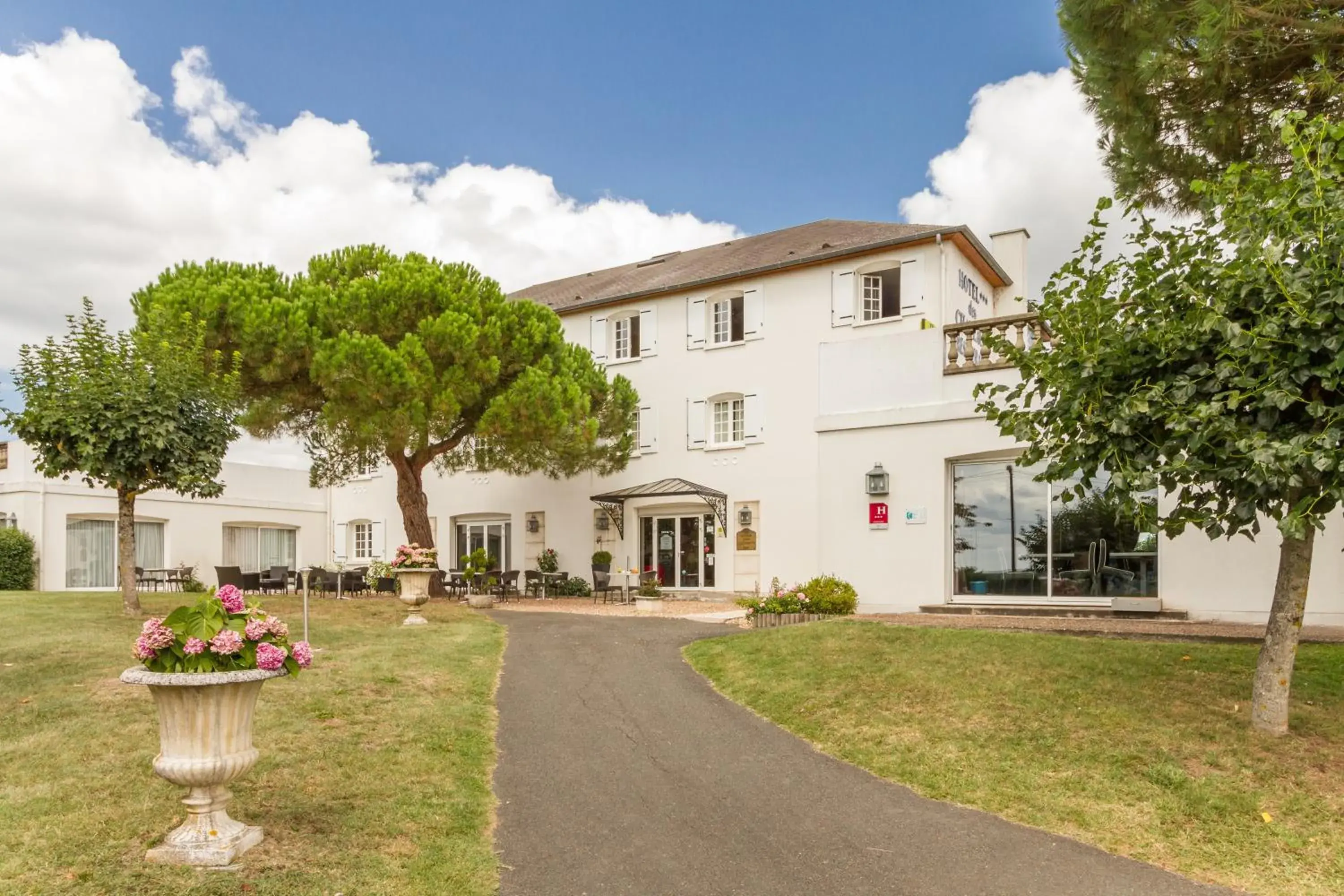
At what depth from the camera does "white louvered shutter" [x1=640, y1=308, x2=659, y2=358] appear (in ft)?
69.0

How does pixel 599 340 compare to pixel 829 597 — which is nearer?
pixel 829 597

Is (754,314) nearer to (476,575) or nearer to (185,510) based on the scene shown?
(476,575)

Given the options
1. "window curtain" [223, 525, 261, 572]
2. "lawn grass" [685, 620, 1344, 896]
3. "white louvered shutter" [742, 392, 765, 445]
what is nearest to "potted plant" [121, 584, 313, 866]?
"lawn grass" [685, 620, 1344, 896]

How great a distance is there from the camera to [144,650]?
438 cm

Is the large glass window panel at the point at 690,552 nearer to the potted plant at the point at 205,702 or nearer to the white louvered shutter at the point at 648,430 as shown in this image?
the white louvered shutter at the point at 648,430

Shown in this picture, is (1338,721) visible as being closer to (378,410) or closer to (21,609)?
(378,410)

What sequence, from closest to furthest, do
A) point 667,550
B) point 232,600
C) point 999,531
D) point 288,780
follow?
point 232,600 → point 288,780 → point 999,531 → point 667,550

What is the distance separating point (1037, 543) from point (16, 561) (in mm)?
22490

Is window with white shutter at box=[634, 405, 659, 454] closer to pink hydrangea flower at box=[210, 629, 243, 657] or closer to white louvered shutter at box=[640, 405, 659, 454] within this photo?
white louvered shutter at box=[640, 405, 659, 454]

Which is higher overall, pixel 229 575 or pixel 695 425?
pixel 695 425

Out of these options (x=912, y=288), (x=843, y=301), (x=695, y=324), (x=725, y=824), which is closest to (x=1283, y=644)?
Result: (x=725, y=824)

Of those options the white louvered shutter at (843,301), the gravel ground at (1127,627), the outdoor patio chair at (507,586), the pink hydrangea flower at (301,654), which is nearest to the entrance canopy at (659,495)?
the outdoor patio chair at (507,586)

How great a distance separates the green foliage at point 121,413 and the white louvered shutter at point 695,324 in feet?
33.2

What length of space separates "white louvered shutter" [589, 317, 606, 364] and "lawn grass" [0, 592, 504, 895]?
11918 mm
